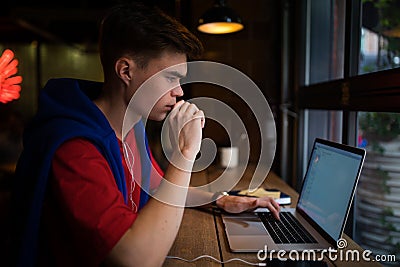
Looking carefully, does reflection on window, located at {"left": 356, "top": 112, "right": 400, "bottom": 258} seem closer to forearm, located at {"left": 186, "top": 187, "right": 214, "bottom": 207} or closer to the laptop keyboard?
the laptop keyboard

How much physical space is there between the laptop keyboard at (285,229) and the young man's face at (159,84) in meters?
0.50

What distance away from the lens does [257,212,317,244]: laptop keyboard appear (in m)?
1.12

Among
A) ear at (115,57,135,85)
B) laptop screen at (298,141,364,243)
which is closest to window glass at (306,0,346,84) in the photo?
laptop screen at (298,141,364,243)

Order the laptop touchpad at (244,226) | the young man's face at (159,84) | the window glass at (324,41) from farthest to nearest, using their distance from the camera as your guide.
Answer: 1. the window glass at (324,41)
2. the laptop touchpad at (244,226)
3. the young man's face at (159,84)

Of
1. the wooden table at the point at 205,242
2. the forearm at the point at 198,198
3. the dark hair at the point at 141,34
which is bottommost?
the wooden table at the point at 205,242

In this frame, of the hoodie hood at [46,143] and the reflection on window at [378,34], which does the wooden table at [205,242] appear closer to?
the hoodie hood at [46,143]

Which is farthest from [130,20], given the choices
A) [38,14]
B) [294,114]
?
[38,14]

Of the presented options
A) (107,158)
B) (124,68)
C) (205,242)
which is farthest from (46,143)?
(205,242)

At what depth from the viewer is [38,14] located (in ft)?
16.6

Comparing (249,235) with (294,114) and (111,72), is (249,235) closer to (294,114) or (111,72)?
(111,72)

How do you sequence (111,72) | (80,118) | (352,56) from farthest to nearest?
(352,56), (111,72), (80,118)

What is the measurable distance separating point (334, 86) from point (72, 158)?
117 centimetres

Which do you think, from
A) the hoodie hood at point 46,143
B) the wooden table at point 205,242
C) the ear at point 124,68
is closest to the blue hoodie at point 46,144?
the hoodie hood at point 46,143

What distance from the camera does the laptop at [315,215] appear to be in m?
1.06
